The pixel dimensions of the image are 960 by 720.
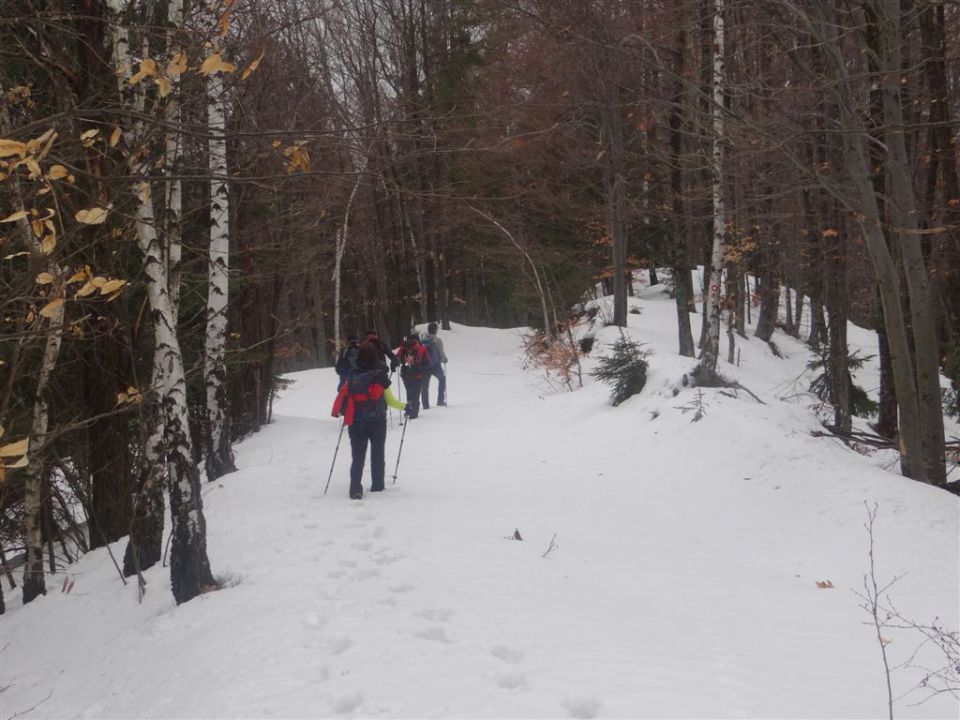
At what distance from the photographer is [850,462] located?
9.09 metres

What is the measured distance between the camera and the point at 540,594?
5.88 metres

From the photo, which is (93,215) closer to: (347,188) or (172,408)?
(172,408)

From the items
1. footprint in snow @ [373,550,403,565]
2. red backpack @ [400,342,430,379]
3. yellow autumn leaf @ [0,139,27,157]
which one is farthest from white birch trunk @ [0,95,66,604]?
red backpack @ [400,342,430,379]

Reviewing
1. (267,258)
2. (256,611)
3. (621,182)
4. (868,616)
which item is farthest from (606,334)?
(256,611)

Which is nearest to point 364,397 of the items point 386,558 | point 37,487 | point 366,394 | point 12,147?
point 366,394

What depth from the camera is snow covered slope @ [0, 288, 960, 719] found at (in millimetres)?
4453

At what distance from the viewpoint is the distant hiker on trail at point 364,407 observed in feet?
28.7

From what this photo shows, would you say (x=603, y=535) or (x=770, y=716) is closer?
(x=770, y=716)

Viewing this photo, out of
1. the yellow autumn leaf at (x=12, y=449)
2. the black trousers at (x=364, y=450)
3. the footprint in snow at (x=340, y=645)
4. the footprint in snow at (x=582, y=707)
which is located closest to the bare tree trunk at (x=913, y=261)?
the black trousers at (x=364, y=450)

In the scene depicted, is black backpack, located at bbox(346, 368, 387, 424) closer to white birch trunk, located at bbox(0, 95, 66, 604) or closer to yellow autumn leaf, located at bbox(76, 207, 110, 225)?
white birch trunk, located at bbox(0, 95, 66, 604)

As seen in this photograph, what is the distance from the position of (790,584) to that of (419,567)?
3481mm

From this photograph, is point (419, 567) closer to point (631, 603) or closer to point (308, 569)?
point (308, 569)

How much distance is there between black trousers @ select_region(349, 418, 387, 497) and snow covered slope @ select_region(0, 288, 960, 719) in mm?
345

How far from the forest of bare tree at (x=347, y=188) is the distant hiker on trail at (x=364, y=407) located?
1799mm
